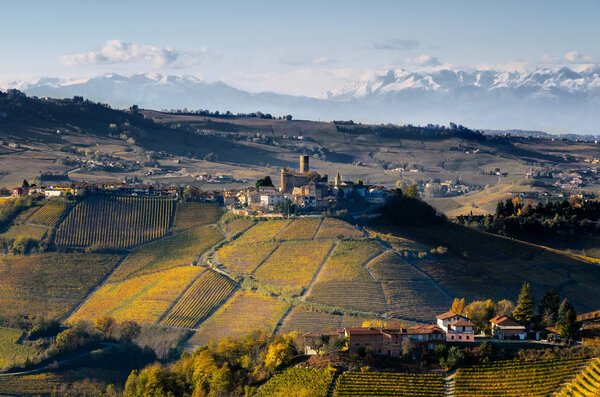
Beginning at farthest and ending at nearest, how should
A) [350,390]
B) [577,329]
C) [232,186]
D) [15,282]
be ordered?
1. [232,186]
2. [15,282]
3. [577,329]
4. [350,390]

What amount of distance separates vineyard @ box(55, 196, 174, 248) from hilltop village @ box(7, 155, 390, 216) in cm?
352

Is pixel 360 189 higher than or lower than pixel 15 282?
higher

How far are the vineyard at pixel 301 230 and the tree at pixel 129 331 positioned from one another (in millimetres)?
22576

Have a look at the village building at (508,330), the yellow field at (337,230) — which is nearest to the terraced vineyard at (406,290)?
the yellow field at (337,230)

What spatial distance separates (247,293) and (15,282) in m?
24.7

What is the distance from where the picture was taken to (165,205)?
373 feet

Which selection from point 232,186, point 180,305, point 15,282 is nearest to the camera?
point 180,305

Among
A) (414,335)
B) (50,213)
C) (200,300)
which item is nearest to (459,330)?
(414,335)

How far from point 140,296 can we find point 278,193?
27454mm

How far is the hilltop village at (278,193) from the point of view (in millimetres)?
107375

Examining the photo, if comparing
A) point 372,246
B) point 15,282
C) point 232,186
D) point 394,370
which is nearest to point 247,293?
point 372,246

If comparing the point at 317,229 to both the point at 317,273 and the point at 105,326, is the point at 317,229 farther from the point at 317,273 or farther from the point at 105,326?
the point at 105,326

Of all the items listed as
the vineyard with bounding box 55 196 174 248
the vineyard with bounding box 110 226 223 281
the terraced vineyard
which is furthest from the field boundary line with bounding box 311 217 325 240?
the vineyard with bounding box 55 196 174 248

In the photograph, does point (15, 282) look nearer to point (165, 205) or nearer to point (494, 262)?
point (165, 205)
